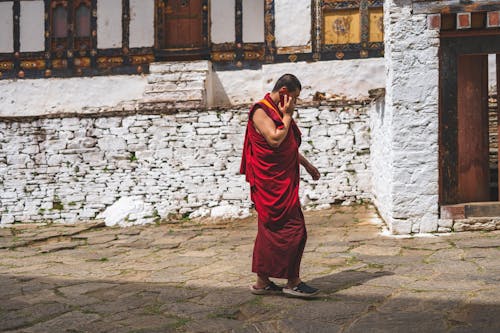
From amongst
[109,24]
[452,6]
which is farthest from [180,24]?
[452,6]

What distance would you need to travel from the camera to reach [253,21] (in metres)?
10.8

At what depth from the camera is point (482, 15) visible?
5.49 meters

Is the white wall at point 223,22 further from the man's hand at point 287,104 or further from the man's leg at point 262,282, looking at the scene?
the man's leg at point 262,282

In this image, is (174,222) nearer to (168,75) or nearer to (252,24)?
(168,75)

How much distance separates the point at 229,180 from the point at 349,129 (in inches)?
81.6

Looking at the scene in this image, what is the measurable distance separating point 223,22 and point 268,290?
8.43 metres

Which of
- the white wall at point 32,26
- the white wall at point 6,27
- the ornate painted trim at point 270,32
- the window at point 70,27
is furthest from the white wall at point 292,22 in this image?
the white wall at point 6,27

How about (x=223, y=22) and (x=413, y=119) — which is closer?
(x=413, y=119)

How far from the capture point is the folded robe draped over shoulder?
3469 mm

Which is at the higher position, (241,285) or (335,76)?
(335,76)

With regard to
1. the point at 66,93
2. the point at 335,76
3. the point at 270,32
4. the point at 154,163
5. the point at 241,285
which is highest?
the point at 270,32

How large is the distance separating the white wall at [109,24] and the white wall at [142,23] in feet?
0.98

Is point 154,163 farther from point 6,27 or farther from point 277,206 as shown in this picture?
point 6,27

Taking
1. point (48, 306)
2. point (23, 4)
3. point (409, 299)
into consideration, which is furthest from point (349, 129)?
point (23, 4)
